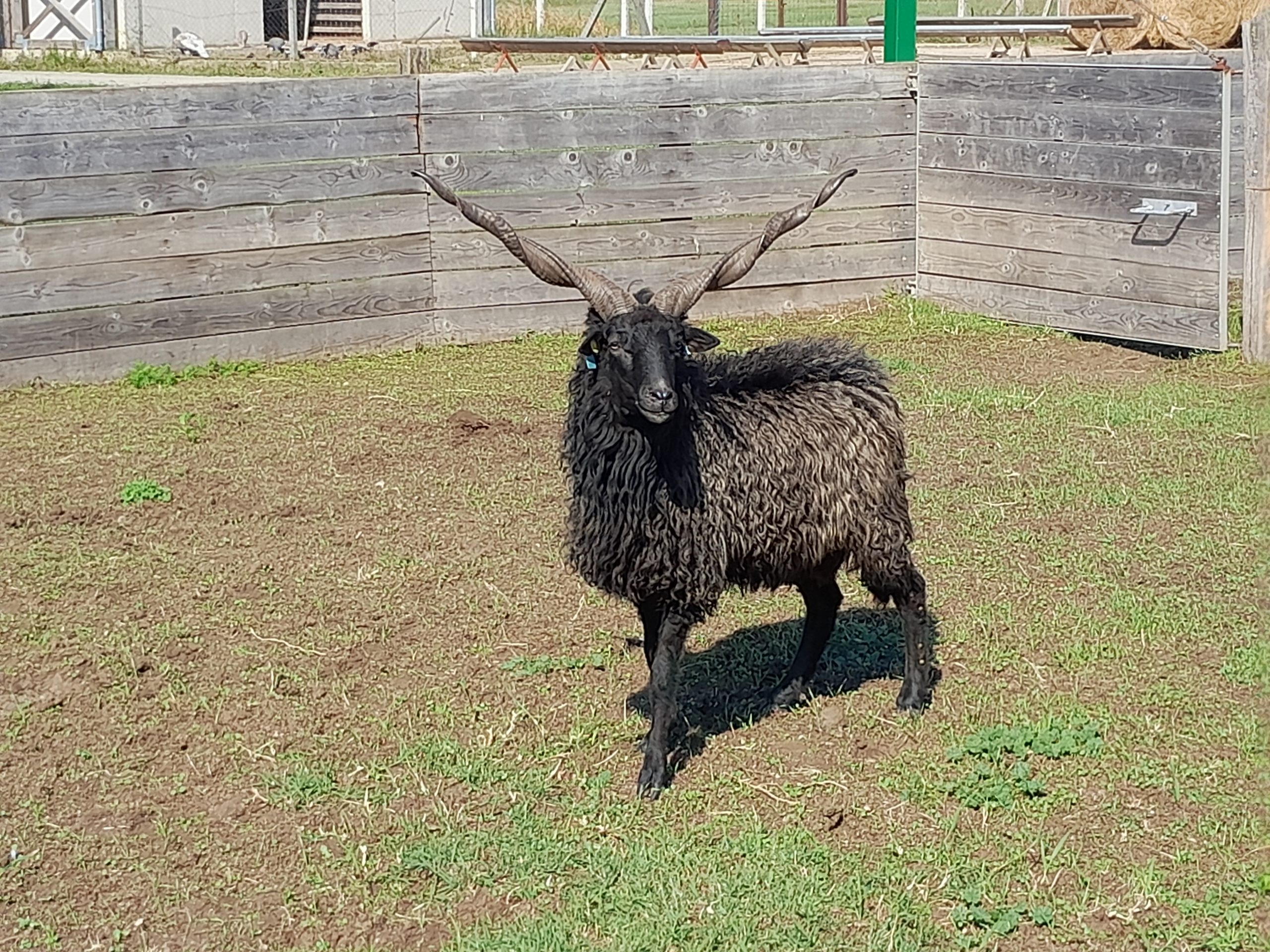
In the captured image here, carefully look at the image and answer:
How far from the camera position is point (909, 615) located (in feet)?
20.6

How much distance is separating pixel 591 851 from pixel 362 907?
2.31ft

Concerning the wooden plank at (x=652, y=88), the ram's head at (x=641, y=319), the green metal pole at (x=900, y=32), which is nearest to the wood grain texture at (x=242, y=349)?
the wooden plank at (x=652, y=88)

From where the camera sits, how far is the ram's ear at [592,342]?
5.55 m

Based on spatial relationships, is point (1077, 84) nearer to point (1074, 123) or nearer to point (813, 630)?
point (1074, 123)

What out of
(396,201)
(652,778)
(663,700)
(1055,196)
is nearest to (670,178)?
(396,201)

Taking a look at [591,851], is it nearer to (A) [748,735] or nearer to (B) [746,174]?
(A) [748,735]

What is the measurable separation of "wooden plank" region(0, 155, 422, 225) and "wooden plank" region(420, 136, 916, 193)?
Answer: 0.43 meters

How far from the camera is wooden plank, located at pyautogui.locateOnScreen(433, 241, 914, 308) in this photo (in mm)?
12234

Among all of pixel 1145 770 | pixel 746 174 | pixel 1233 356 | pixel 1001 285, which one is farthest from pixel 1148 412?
pixel 1145 770

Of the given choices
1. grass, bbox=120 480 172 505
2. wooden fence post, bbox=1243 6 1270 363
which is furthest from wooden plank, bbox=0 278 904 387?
wooden fence post, bbox=1243 6 1270 363

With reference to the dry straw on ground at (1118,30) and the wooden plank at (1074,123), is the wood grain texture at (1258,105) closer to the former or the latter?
the wooden plank at (1074,123)

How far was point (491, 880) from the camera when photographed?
16.3ft

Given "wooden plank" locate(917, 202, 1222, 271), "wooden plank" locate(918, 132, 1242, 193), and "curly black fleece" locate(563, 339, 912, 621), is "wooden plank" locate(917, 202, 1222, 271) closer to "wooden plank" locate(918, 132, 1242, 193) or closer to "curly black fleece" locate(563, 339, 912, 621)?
"wooden plank" locate(918, 132, 1242, 193)

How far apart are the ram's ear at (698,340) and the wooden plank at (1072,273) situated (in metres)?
6.69
